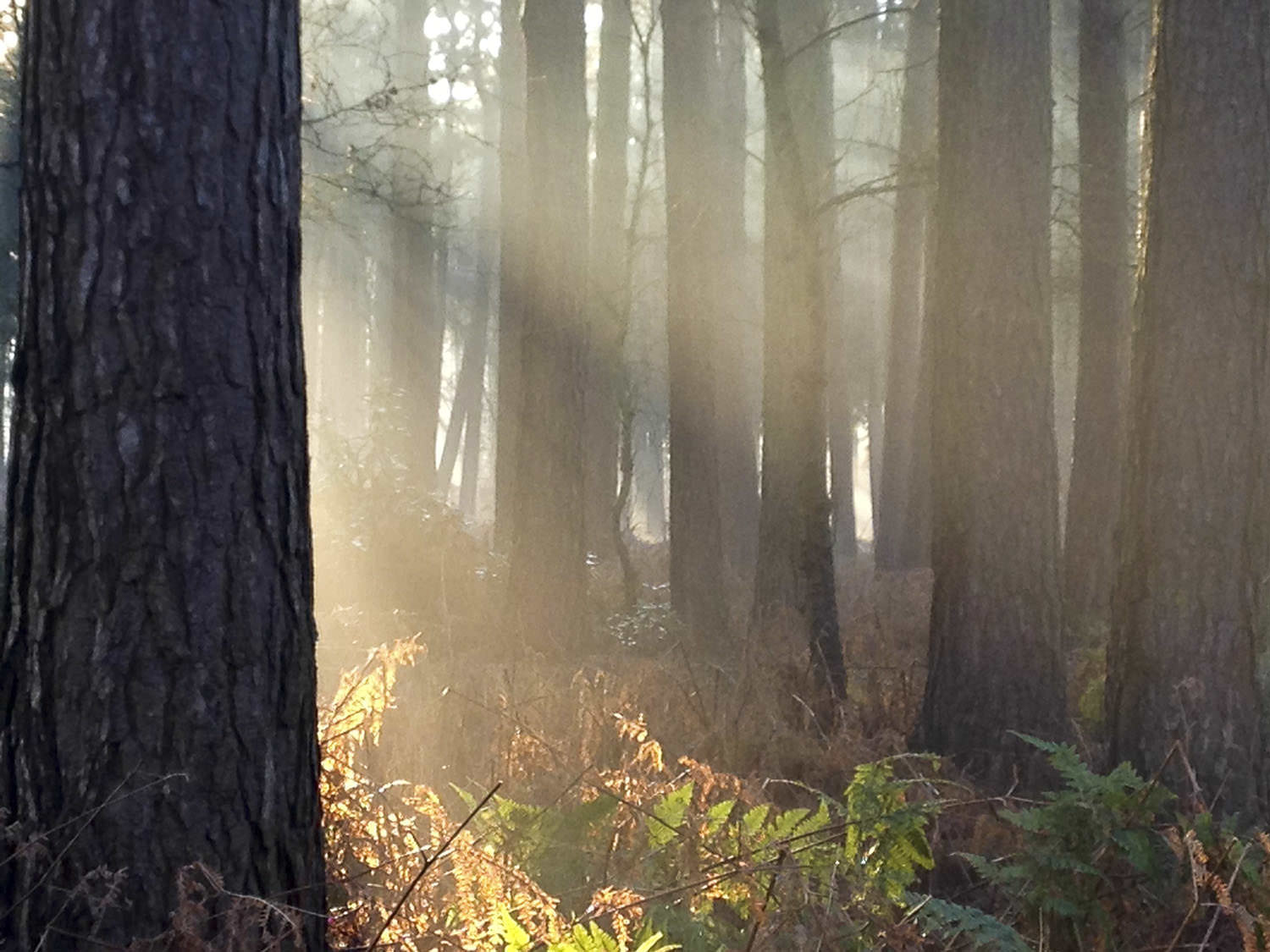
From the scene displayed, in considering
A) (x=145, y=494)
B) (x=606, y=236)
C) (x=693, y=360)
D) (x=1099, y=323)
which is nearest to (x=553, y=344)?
(x=693, y=360)

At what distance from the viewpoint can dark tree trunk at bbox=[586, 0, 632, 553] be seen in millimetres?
16062

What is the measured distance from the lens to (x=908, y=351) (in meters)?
20.0

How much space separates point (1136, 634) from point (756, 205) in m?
29.4

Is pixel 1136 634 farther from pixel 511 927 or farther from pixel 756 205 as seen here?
pixel 756 205

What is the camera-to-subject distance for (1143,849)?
12.2 feet

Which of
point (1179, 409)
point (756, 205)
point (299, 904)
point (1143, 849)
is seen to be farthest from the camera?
point (756, 205)

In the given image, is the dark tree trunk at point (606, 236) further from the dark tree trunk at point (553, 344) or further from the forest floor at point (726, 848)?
the forest floor at point (726, 848)

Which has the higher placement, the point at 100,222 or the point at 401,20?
the point at 401,20

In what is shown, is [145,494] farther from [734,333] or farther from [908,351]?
[908,351]

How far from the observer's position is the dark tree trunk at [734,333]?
1334cm

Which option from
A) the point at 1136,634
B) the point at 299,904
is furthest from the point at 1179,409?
the point at 299,904

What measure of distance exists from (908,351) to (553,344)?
9849 millimetres

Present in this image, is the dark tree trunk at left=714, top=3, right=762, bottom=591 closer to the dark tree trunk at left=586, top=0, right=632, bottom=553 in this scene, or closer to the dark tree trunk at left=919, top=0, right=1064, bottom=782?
the dark tree trunk at left=586, top=0, right=632, bottom=553

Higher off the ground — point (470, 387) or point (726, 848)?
point (470, 387)
